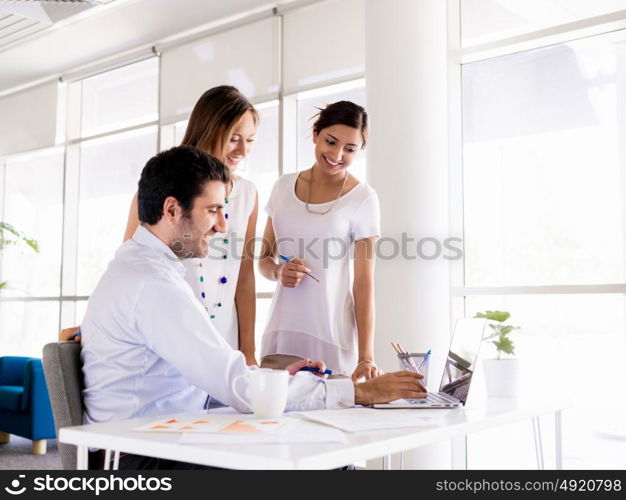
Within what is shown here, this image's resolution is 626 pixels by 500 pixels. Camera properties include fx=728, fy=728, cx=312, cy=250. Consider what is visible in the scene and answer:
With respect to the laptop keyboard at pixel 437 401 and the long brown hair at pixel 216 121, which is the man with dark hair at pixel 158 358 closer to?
the laptop keyboard at pixel 437 401

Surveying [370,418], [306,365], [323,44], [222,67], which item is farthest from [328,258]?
[222,67]

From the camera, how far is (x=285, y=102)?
17.7ft

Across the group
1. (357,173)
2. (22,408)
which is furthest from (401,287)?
(22,408)

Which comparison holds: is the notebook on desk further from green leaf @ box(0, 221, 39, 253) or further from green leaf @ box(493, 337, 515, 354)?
green leaf @ box(0, 221, 39, 253)

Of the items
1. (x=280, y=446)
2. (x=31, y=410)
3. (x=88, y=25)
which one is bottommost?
(x=31, y=410)

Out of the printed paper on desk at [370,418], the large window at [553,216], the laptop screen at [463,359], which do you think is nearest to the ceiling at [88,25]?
the large window at [553,216]

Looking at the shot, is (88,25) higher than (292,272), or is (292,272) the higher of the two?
(88,25)

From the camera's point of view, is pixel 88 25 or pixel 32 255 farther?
pixel 32 255

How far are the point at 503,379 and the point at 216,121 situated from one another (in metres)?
1.22

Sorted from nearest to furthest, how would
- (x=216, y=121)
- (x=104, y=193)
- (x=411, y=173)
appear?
(x=216, y=121) < (x=411, y=173) < (x=104, y=193)

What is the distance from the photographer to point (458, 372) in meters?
1.80

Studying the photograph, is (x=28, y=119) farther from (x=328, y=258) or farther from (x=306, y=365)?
(x=306, y=365)

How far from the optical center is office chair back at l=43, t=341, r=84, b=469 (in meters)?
1.58

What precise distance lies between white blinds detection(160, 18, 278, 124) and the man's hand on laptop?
4.06 m
